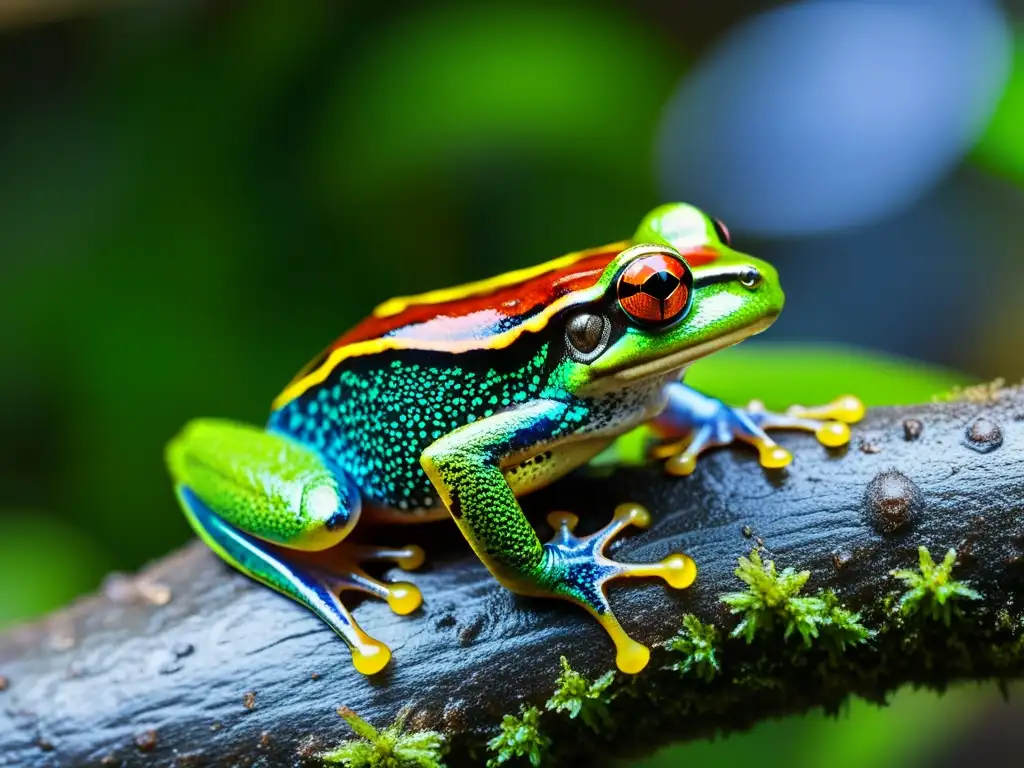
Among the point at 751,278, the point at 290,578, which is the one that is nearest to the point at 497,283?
the point at 751,278

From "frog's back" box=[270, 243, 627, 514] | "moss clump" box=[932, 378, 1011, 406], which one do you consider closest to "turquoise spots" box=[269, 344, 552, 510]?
"frog's back" box=[270, 243, 627, 514]

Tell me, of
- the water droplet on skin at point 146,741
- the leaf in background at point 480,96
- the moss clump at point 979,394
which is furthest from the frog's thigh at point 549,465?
the leaf in background at point 480,96

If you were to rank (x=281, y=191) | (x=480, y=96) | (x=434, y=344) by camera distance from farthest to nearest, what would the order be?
→ (x=281, y=191) < (x=480, y=96) < (x=434, y=344)

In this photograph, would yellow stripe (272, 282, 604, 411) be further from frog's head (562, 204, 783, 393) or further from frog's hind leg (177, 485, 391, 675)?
frog's hind leg (177, 485, 391, 675)

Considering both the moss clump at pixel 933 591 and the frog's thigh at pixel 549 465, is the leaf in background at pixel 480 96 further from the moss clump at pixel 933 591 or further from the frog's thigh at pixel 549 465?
the moss clump at pixel 933 591

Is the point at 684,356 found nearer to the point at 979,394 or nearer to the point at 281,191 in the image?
the point at 979,394

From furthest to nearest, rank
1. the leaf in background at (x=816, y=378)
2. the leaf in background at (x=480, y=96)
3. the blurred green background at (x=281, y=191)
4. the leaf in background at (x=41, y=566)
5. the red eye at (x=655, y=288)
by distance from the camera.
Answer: the leaf in background at (x=480, y=96)
the blurred green background at (x=281, y=191)
the leaf in background at (x=41, y=566)
the leaf in background at (x=816, y=378)
the red eye at (x=655, y=288)

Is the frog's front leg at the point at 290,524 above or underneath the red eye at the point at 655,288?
underneath
